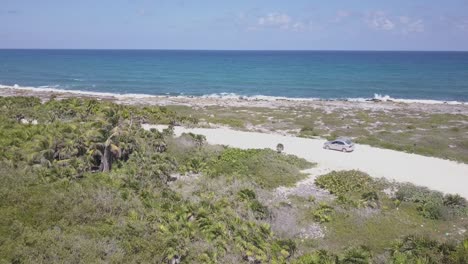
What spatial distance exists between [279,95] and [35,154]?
71035 millimetres

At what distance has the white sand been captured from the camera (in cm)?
2728

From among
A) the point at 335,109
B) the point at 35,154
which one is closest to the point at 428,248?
the point at 35,154

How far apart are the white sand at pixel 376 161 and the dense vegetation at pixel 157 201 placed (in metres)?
2.62

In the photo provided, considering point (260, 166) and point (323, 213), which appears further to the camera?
point (260, 166)

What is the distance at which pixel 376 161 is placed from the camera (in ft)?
103

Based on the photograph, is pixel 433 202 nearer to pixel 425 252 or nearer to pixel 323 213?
pixel 323 213

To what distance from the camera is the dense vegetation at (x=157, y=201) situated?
47.1 ft

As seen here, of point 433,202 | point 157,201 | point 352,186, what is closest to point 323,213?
point 352,186

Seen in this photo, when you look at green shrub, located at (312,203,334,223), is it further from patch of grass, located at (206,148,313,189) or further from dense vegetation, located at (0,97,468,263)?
patch of grass, located at (206,148,313,189)

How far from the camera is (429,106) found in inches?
2660

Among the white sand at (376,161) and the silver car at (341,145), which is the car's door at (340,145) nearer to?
the silver car at (341,145)

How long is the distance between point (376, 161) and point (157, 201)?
1976 cm

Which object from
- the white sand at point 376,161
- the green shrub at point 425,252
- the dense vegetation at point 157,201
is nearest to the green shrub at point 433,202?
the dense vegetation at point 157,201

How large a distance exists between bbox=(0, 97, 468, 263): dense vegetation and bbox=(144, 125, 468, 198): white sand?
8.58 feet
